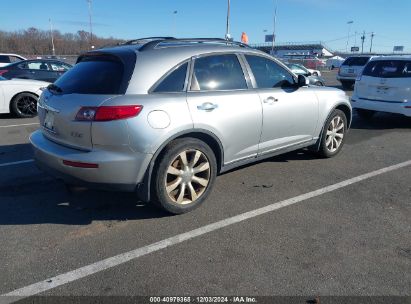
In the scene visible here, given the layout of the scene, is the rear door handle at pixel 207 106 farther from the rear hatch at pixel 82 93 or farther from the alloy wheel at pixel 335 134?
the alloy wheel at pixel 335 134

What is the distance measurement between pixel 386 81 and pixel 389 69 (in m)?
0.37

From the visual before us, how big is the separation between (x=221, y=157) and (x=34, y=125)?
6052 millimetres

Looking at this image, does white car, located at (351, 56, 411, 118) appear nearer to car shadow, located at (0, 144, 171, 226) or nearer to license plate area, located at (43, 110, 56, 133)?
car shadow, located at (0, 144, 171, 226)

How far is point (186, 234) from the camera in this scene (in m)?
3.46

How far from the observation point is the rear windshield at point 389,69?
27.0 feet

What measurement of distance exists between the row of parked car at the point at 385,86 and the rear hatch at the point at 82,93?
22.1 feet

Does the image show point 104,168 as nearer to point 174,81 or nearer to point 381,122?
point 174,81

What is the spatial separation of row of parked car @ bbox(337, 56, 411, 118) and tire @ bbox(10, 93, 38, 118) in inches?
322


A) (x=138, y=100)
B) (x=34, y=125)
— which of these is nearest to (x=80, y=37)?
(x=34, y=125)

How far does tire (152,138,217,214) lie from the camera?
3.56 meters

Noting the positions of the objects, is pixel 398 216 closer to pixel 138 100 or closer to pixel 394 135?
pixel 138 100

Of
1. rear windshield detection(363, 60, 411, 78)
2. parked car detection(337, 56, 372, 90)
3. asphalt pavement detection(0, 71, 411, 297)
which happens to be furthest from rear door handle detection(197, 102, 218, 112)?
parked car detection(337, 56, 372, 90)

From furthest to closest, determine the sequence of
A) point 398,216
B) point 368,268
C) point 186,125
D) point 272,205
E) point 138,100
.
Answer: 1. point 272,205
2. point 398,216
3. point 186,125
4. point 138,100
5. point 368,268

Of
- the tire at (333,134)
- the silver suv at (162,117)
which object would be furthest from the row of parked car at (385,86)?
the silver suv at (162,117)
